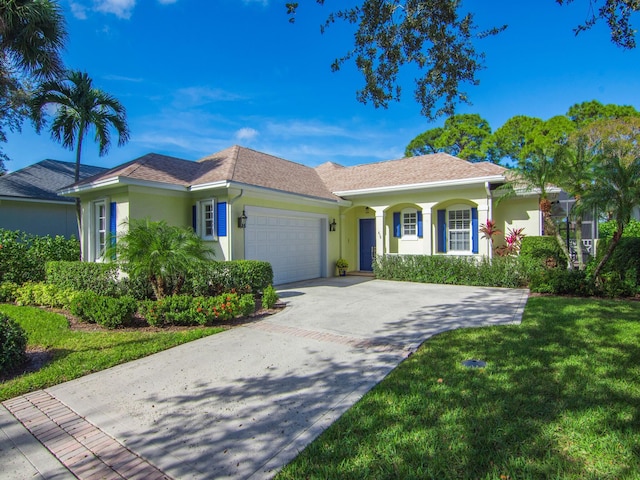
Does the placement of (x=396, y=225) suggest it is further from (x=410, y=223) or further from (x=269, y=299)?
(x=269, y=299)

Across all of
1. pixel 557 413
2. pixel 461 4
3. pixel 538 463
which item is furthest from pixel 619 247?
pixel 538 463

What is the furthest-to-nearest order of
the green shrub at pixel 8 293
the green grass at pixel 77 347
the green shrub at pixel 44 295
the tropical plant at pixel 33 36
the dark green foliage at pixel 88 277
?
the tropical plant at pixel 33 36
the green shrub at pixel 8 293
the dark green foliage at pixel 88 277
the green shrub at pixel 44 295
the green grass at pixel 77 347

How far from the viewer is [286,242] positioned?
1305 cm

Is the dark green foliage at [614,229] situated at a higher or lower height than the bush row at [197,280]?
higher

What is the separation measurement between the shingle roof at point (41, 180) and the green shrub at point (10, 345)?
10.2 metres

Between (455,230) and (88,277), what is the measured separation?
41.1 feet

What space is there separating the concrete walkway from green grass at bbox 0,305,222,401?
0.80ft

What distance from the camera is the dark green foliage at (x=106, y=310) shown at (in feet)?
22.6

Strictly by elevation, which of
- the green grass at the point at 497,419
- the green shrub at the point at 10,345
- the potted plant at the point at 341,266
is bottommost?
the green grass at the point at 497,419

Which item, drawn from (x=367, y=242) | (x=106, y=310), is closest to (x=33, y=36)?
(x=106, y=310)

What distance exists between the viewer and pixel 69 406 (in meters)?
3.85

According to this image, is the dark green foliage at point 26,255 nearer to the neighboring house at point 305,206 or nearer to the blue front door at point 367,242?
the neighboring house at point 305,206

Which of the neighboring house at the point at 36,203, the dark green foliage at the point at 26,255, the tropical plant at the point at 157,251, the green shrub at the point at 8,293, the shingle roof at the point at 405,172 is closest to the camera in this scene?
the tropical plant at the point at 157,251

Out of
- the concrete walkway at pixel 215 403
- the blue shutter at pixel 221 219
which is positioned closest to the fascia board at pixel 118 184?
the blue shutter at pixel 221 219
